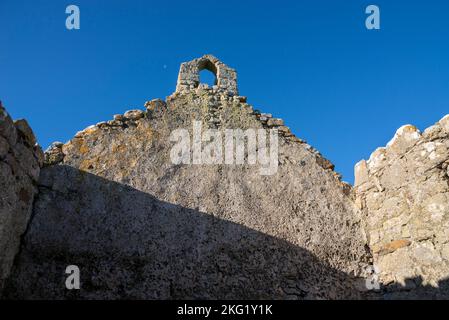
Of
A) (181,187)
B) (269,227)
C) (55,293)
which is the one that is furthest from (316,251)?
(55,293)

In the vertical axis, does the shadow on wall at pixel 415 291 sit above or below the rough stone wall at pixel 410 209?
below

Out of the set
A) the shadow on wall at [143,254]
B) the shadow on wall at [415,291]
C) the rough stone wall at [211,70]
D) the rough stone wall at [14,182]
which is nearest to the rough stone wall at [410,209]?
the shadow on wall at [415,291]

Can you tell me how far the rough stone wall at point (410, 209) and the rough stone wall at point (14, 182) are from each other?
12.5 feet

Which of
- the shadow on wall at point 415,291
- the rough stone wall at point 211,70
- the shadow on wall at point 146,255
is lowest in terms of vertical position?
the shadow on wall at point 415,291

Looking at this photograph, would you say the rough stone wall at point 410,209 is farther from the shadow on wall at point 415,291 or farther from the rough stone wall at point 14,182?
the rough stone wall at point 14,182

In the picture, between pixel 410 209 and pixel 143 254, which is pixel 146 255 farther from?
pixel 410 209

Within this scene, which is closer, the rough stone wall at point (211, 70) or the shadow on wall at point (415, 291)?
the shadow on wall at point (415, 291)

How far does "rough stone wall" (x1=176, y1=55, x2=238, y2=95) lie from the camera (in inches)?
229

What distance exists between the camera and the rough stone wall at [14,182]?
3613mm

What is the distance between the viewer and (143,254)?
417 cm

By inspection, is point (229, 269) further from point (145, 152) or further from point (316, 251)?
point (145, 152)

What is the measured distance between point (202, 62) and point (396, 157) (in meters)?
3.24

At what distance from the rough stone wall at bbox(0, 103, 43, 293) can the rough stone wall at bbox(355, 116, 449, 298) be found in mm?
3810

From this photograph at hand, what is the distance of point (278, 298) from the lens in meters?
4.21
